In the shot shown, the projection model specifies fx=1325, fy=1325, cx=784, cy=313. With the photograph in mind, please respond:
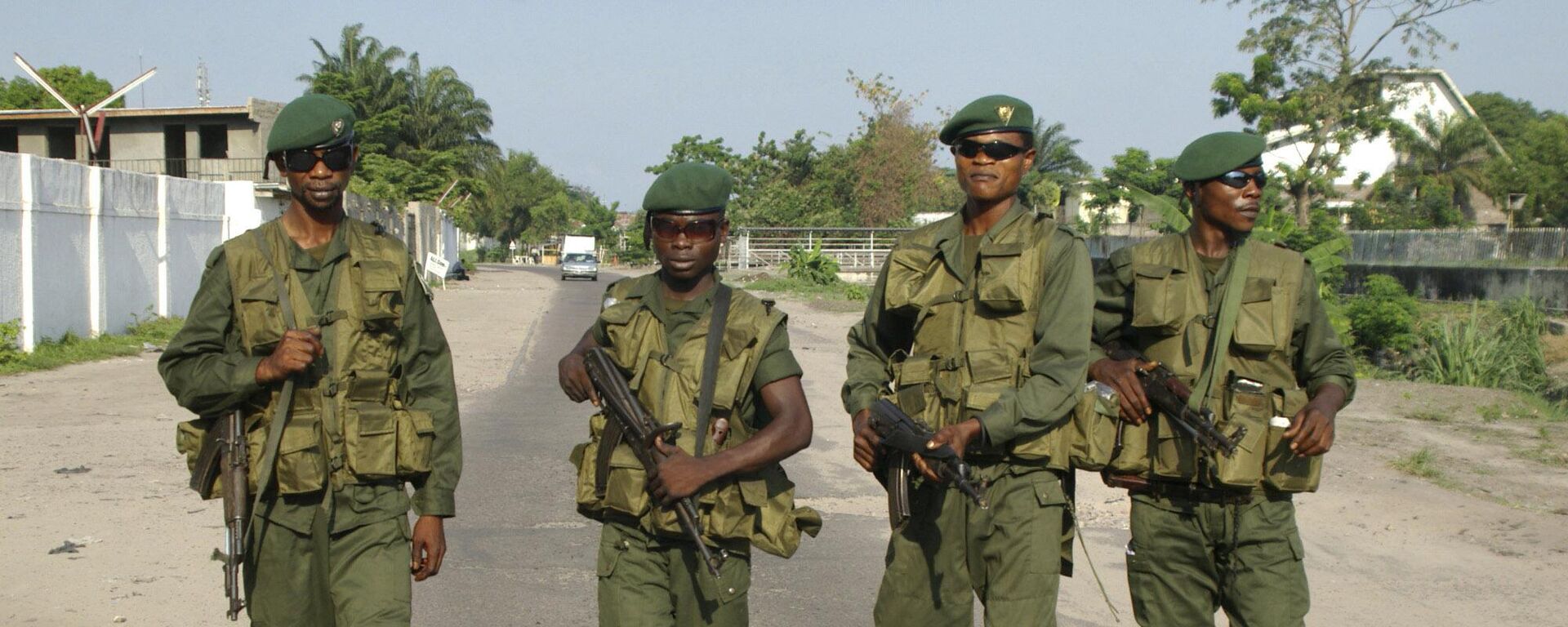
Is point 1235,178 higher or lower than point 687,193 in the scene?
higher

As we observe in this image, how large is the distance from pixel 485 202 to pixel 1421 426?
63.4 metres

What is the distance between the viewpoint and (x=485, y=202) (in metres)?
70.8

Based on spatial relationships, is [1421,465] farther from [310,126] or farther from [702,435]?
[310,126]

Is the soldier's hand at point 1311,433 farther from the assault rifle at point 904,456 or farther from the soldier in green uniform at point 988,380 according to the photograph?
the assault rifle at point 904,456

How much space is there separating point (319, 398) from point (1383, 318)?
15.9 metres

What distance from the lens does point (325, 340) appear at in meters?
3.51

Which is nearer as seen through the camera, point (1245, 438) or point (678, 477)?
point (678, 477)

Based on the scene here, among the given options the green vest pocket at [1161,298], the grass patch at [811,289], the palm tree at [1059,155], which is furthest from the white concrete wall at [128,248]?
the palm tree at [1059,155]

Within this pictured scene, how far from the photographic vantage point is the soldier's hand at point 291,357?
327 centimetres

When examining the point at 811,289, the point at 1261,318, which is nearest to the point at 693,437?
the point at 1261,318

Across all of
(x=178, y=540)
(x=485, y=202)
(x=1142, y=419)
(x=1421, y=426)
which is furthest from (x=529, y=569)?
(x=485, y=202)

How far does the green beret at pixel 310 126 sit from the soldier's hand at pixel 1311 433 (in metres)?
2.82

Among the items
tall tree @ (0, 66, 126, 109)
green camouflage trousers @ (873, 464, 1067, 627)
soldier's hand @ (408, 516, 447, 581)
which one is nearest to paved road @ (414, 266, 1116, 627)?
green camouflage trousers @ (873, 464, 1067, 627)

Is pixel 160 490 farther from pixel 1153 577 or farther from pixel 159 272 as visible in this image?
pixel 159 272
